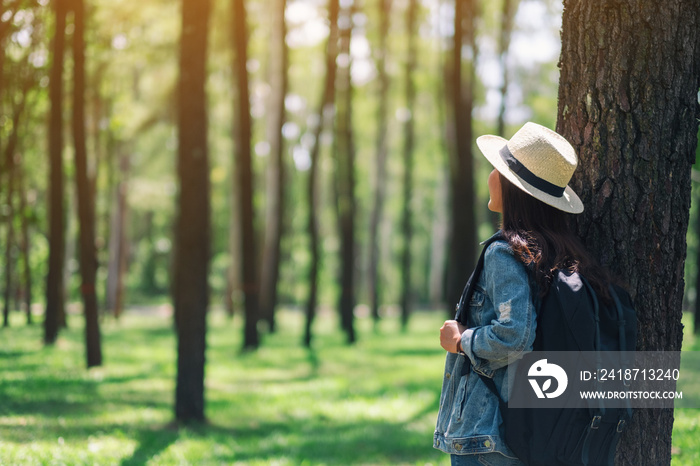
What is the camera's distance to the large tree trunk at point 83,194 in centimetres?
1224

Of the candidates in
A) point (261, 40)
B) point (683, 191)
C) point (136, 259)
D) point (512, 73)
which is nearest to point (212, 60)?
point (261, 40)

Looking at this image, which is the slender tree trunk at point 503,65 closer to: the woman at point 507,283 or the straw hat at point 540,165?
the straw hat at point 540,165

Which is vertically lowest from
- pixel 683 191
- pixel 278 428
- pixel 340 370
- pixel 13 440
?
pixel 340 370

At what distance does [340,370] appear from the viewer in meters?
14.1

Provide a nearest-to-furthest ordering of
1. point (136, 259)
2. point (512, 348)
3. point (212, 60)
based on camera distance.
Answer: point (512, 348) → point (212, 60) → point (136, 259)

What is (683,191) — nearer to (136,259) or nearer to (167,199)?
(167,199)

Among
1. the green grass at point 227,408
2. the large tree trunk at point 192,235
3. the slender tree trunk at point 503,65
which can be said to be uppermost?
the slender tree trunk at point 503,65

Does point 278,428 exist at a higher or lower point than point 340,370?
higher

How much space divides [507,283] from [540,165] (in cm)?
57

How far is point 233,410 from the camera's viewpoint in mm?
9625

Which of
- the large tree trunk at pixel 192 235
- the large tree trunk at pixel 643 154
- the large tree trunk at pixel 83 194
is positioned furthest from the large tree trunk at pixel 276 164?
the large tree trunk at pixel 643 154

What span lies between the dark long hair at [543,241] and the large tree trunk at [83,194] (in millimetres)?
10477

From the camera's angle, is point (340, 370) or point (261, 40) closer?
point (340, 370)

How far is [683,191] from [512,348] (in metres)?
1.37
